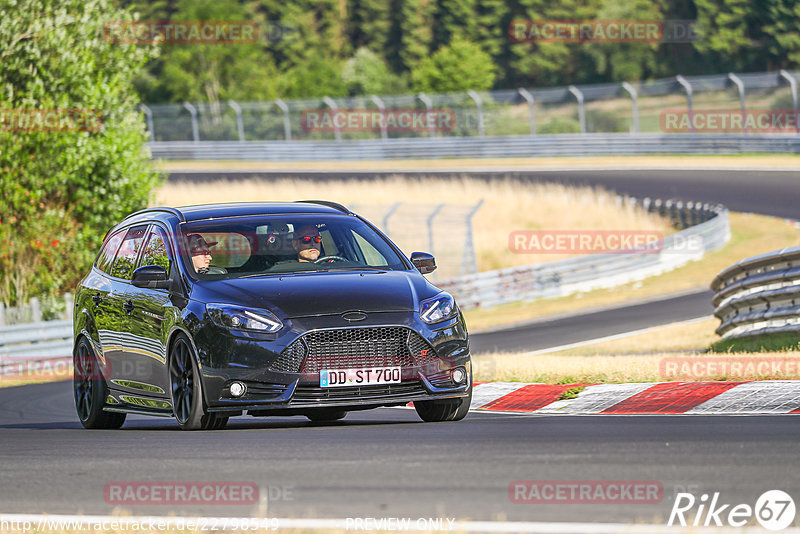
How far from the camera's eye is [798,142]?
4725 centimetres

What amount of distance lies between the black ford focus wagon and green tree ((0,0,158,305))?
45.1ft

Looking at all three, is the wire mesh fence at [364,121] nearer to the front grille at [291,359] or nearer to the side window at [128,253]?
the side window at [128,253]

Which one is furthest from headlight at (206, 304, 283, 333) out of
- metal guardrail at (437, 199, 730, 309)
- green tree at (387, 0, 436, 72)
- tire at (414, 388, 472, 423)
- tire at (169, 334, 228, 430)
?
green tree at (387, 0, 436, 72)

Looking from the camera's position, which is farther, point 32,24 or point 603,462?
point 32,24

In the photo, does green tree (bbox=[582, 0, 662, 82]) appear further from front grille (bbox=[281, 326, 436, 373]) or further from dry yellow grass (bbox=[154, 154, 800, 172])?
front grille (bbox=[281, 326, 436, 373])

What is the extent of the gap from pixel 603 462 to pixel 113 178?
20078 millimetres

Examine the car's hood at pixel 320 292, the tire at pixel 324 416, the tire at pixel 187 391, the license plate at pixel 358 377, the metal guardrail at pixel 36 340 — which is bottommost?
the metal guardrail at pixel 36 340

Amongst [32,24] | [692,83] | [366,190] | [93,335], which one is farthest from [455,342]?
[692,83]

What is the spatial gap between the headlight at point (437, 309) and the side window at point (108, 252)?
324 cm

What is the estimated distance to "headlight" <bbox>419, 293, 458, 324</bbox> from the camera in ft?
30.5

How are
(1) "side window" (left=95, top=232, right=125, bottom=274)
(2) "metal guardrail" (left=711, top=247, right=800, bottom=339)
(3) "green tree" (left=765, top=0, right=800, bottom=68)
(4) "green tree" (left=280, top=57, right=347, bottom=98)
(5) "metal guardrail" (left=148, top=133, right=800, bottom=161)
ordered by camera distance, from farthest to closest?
(4) "green tree" (left=280, top=57, right=347, bottom=98)
(3) "green tree" (left=765, top=0, right=800, bottom=68)
(5) "metal guardrail" (left=148, top=133, right=800, bottom=161)
(2) "metal guardrail" (left=711, top=247, right=800, bottom=339)
(1) "side window" (left=95, top=232, right=125, bottom=274)

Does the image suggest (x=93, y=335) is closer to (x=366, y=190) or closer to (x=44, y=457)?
(x=44, y=457)

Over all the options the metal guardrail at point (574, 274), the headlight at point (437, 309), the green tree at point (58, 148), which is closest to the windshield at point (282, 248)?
the headlight at point (437, 309)

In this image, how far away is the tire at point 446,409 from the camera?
9.68 metres
